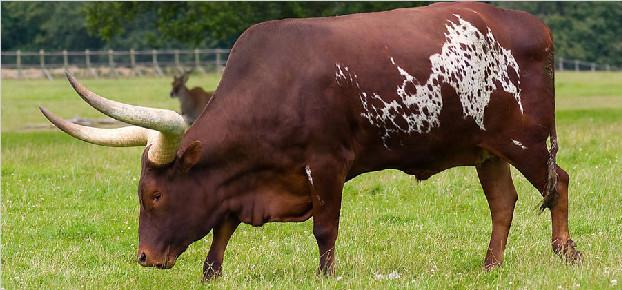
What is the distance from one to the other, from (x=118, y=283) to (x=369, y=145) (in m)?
2.14

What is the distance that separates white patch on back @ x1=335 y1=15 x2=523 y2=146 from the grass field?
1.15 metres

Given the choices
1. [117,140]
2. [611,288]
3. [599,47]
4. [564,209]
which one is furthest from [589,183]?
[599,47]

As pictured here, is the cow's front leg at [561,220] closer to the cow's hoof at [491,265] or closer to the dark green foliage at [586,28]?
the cow's hoof at [491,265]

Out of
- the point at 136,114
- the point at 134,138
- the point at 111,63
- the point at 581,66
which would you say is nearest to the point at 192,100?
the point at 134,138

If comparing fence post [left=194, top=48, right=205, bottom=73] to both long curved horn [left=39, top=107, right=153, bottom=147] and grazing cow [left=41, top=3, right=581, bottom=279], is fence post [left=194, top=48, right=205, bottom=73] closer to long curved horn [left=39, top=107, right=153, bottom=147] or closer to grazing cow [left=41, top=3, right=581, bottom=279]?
grazing cow [left=41, top=3, right=581, bottom=279]

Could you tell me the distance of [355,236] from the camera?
10430 mm

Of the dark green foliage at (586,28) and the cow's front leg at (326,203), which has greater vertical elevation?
the cow's front leg at (326,203)

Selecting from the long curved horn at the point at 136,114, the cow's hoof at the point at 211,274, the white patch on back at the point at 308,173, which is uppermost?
the long curved horn at the point at 136,114

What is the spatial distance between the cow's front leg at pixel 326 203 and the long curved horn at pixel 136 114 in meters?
1.03

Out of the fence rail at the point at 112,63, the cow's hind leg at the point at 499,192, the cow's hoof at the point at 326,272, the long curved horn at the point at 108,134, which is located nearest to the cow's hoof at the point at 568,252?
the cow's hind leg at the point at 499,192

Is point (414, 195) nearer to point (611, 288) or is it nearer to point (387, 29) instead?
point (387, 29)

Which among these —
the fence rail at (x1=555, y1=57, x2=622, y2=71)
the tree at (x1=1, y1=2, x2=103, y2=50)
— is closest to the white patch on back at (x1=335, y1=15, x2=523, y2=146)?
the tree at (x1=1, y1=2, x2=103, y2=50)

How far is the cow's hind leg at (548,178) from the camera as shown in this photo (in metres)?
9.02

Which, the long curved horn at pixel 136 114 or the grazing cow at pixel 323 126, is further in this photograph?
the grazing cow at pixel 323 126
